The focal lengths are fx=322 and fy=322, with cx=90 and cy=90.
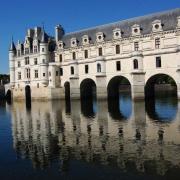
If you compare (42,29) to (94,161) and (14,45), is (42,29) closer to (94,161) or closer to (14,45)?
(14,45)

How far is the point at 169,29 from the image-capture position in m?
48.7

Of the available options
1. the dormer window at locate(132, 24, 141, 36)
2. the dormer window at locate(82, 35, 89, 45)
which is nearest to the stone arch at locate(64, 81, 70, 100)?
the dormer window at locate(82, 35, 89, 45)

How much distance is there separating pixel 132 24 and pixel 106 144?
39.2 m

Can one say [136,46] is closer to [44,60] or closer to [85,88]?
[85,88]

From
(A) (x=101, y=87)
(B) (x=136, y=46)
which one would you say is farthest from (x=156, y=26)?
(A) (x=101, y=87)

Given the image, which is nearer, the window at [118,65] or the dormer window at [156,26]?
the dormer window at [156,26]

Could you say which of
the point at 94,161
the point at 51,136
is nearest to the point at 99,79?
the point at 51,136

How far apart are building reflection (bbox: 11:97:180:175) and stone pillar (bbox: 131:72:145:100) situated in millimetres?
21359

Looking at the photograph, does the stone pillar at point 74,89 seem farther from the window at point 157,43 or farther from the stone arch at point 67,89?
the window at point 157,43

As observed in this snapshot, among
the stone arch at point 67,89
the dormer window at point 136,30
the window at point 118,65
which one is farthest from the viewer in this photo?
the stone arch at point 67,89

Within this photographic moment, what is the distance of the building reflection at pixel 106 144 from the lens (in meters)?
15.5

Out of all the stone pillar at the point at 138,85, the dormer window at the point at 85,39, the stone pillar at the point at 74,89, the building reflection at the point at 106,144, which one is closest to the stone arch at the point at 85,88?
the stone pillar at the point at 74,89

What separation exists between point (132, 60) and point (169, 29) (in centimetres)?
758

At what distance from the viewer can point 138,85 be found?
5069cm
